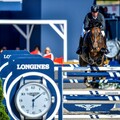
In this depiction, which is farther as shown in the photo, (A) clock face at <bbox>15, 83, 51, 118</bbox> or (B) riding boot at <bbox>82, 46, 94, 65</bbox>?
(B) riding boot at <bbox>82, 46, 94, 65</bbox>

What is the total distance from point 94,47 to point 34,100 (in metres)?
9.18

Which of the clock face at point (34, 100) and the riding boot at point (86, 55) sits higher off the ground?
the clock face at point (34, 100)

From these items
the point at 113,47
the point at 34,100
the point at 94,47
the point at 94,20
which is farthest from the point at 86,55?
the point at 113,47

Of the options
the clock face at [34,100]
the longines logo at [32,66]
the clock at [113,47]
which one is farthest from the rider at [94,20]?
the clock at [113,47]

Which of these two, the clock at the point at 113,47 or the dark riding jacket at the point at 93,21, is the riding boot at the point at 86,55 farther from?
the clock at the point at 113,47

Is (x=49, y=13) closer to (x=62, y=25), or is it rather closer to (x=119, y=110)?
(x=62, y=25)

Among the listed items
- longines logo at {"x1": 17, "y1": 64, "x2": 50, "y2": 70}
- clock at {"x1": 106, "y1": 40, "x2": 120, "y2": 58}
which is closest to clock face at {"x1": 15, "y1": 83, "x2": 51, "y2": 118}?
longines logo at {"x1": 17, "y1": 64, "x2": 50, "y2": 70}

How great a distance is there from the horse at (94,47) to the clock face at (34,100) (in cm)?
879

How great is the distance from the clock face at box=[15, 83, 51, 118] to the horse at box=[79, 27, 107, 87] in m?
8.79

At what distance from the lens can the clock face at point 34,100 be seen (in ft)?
33.7

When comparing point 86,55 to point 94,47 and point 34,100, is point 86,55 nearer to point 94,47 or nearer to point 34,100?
point 94,47

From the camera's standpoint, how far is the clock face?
33.7 feet

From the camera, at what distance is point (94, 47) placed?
1931cm

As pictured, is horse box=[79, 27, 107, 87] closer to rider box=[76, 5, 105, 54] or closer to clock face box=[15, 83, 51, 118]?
rider box=[76, 5, 105, 54]
